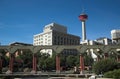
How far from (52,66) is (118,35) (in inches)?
3447

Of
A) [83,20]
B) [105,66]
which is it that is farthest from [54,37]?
[105,66]

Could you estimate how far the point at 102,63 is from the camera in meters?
50.7

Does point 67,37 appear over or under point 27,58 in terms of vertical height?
over

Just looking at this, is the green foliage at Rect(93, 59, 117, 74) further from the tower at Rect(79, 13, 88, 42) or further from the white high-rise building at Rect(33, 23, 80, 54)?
the tower at Rect(79, 13, 88, 42)

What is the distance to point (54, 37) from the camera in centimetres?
15838

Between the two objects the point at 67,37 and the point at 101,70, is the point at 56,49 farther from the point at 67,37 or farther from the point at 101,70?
the point at 67,37

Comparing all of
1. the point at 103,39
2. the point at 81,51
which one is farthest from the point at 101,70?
the point at 103,39

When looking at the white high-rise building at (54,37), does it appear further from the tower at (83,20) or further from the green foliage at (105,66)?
the green foliage at (105,66)

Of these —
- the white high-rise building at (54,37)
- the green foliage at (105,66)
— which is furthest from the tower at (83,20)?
the green foliage at (105,66)

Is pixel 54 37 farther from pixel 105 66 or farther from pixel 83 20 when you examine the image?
pixel 105 66

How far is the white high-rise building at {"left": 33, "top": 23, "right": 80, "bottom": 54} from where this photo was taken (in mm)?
157425

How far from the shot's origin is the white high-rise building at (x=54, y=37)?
157425 millimetres

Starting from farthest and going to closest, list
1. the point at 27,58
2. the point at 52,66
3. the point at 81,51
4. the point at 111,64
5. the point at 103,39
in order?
the point at 103,39 < the point at 27,58 < the point at 52,66 < the point at 81,51 < the point at 111,64

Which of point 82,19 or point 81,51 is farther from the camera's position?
point 82,19
